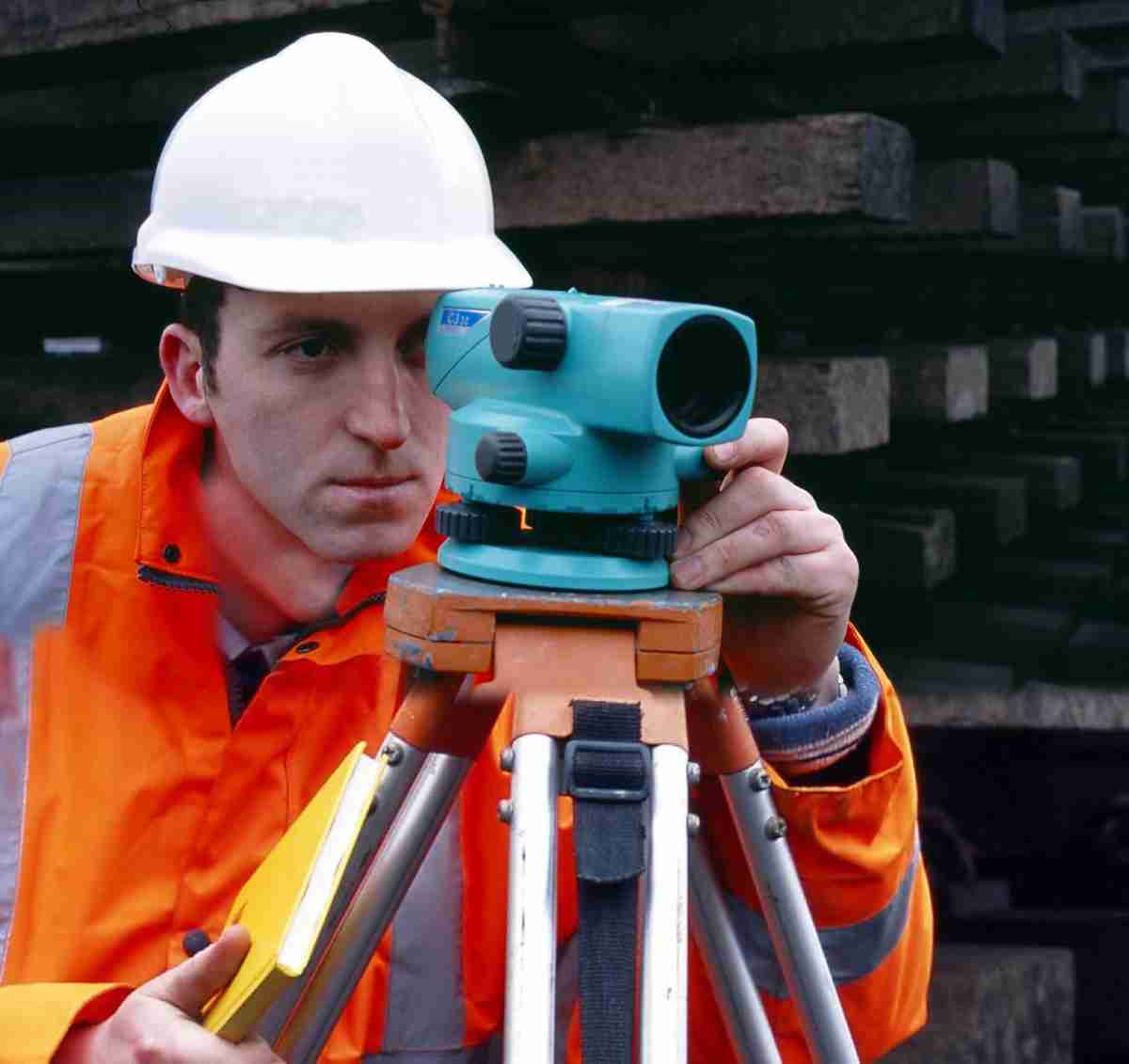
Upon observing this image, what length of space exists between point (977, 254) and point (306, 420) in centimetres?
307

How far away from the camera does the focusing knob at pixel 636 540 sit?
1.30 metres

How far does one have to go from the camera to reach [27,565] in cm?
181

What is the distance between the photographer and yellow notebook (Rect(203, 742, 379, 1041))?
1.13 m

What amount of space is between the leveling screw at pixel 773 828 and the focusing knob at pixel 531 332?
0.47 meters

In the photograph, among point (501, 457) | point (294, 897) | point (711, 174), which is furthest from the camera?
point (711, 174)

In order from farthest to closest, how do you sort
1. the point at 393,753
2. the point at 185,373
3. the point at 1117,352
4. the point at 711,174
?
1. the point at 1117,352
2. the point at 711,174
3. the point at 185,373
4. the point at 393,753

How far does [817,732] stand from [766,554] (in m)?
0.26

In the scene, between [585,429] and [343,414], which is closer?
[585,429]

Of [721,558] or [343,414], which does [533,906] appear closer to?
[721,558]

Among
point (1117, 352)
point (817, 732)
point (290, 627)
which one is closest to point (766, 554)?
point (817, 732)

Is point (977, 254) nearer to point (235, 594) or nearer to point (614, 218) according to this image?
point (614, 218)

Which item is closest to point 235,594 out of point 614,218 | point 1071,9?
point 614,218

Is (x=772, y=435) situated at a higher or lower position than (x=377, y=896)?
higher

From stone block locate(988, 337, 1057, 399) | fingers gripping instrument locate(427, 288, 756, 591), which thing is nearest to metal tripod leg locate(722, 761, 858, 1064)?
fingers gripping instrument locate(427, 288, 756, 591)
